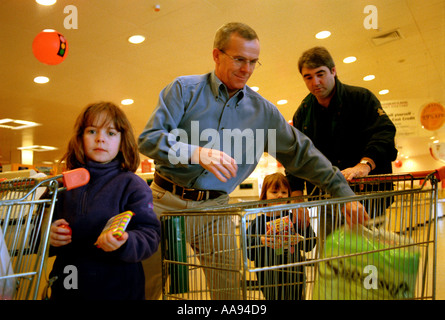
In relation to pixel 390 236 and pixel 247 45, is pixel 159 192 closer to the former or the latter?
pixel 247 45

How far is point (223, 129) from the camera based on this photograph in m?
1.90

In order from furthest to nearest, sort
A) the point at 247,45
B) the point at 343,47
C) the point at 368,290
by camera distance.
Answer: the point at 343,47 < the point at 247,45 < the point at 368,290

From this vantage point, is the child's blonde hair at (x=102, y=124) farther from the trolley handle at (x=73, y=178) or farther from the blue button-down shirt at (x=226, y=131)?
the trolley handle at (x=73, y=178)

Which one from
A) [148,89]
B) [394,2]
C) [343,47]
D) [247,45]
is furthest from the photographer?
[148,89]

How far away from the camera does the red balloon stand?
380cm

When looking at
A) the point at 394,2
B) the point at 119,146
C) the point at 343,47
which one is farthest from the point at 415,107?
the point at 119,146

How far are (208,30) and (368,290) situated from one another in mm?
4970

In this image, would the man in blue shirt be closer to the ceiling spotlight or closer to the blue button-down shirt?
the blue button-down shirt

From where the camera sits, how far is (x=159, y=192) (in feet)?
6.26

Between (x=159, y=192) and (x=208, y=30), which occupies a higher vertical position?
(x=208, y=30)

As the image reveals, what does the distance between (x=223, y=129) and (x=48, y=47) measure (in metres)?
2.69

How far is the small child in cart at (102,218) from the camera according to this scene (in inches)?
55.7

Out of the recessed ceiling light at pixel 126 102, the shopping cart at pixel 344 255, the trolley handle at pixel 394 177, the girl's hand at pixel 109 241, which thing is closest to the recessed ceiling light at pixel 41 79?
the recessed ceiling light at pixel 126 102

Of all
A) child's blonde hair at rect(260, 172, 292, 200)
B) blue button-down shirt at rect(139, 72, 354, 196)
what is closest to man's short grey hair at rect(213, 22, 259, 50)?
blue button-down shirt at rect(139, 72, 354, 196)
